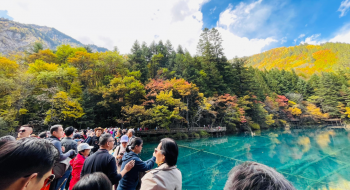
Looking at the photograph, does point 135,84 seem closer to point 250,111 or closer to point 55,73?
point 55,73

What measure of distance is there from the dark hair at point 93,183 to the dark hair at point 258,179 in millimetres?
646

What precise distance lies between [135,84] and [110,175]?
12337mm

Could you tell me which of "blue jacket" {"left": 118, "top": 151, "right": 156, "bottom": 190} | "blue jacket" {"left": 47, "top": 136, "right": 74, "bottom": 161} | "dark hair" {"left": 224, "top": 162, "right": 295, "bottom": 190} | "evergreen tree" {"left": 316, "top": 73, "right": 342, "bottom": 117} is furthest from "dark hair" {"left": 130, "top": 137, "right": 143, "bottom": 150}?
"evergreen tree" {"left": 316, "top": 73, "right": 342, "bottom": 117}

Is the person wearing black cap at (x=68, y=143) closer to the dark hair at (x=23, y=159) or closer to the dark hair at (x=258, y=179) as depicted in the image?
the dark hair at (x=23, y=159)

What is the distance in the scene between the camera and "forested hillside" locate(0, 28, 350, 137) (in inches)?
444

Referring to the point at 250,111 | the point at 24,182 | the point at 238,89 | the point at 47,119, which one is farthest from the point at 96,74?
the point at 250,111

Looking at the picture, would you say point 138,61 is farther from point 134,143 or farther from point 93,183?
point 93,183

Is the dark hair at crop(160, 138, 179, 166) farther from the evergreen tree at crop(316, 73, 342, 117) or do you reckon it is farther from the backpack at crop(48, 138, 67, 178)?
the evergreen tree at crop(316, 73, 342, 117)

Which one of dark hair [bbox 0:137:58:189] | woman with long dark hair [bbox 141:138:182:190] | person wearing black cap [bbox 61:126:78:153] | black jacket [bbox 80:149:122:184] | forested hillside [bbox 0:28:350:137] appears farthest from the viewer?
forested hillside [bbox 0:28:350:137]

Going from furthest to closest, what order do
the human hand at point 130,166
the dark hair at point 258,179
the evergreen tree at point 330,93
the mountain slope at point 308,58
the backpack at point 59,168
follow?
the mountain slope at point 308,58 → the evergreen tree at point 330,93 → the backpack at point 59,168 → the human hand at point 130,166 → the dark hair at point 258,179

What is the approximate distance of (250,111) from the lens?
66.7ft

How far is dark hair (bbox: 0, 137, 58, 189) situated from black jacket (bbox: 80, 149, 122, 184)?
2.65 feet

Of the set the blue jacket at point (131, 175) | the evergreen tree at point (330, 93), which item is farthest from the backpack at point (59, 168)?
the evergreen tree at point (330, 93)

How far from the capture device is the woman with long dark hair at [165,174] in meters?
1.00
